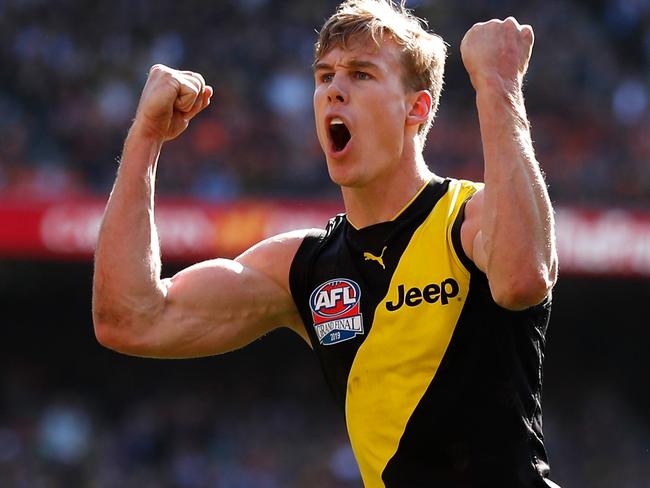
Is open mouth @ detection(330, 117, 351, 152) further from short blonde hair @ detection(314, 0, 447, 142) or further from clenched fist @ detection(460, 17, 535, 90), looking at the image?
clenched fist @ detection(460, 17, 535, 90)

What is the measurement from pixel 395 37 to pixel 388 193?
55cm

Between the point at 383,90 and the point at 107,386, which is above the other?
the point at 383,90

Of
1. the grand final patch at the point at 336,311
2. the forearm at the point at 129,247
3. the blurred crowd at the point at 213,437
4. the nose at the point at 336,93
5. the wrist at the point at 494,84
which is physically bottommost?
the blurred crowd at the point at 213,437

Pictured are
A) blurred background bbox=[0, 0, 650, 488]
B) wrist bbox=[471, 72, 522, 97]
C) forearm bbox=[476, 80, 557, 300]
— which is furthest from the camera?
blurred background bbox=[0, 0, 650, 488]

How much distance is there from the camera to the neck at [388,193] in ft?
14.3

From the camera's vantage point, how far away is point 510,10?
16719 millimetres

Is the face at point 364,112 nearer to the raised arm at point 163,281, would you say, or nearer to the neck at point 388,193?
the neck at point 388,193

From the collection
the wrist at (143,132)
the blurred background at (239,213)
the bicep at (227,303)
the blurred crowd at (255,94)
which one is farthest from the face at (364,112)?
the blurred crowd at (255,94)

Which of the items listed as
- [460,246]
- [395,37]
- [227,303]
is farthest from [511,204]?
[227,303]

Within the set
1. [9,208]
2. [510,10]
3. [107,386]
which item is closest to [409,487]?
[9,208]

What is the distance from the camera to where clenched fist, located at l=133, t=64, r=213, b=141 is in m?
4.29

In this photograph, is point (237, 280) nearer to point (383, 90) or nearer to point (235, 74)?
point (383, 90)

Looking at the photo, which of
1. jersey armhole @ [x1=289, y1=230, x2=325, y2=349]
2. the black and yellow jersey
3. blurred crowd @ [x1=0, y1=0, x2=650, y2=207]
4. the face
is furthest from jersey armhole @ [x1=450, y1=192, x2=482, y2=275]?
blurred crowd @ [x1=0, y1=0, x2=650, y2=207]

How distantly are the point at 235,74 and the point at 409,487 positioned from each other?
1183 centimetres
